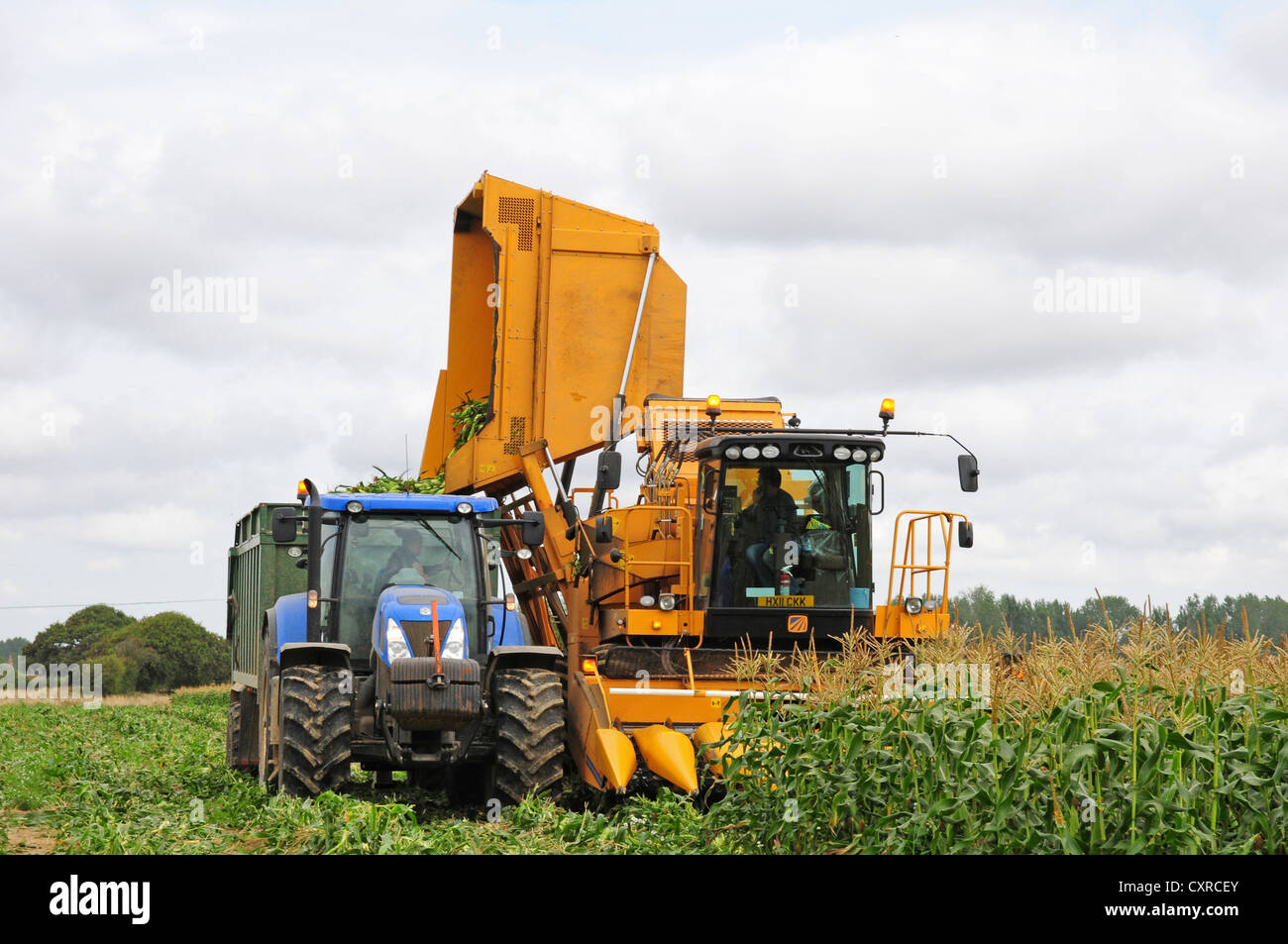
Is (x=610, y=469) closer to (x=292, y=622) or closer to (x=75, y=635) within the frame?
(x=292, y=622)

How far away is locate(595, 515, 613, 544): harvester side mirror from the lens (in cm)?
1225

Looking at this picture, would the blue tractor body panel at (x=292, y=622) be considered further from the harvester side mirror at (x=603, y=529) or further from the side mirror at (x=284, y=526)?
the harvester side mirror at (x=603, y=529)

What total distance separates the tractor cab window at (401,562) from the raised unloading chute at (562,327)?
240cm

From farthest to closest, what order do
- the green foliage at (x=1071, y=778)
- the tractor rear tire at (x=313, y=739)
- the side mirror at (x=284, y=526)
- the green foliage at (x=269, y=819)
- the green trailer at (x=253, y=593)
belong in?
the green trailer at (x=253, y=593) < the side mirror at (x=284, y=526) < the tractor rear tire at (x=313, y=739) < the green foliage at (x=269, y=819) < the green foliage at (x=1071, y=778)

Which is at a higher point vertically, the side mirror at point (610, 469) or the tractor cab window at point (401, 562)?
the side mirror at point (610, 469)

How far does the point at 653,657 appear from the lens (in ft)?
37.0

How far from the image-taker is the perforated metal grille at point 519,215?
44.7 feet

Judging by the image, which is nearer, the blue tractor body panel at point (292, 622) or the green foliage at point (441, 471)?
the blue tractor body panel at point (292, 622)

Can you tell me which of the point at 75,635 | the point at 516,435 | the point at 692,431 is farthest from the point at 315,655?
the point at 75,635

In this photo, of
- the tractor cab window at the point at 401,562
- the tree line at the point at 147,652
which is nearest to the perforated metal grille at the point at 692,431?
the tractor cab window at the point at 401,562

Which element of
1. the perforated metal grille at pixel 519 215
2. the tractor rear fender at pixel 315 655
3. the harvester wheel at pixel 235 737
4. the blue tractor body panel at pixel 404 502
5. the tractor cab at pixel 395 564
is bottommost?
the harvester wheel at pixel 235 737

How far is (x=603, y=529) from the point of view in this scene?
12.3m

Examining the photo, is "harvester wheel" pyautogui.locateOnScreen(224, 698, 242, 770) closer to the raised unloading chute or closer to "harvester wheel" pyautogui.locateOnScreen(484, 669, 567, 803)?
the raised unloading chute
